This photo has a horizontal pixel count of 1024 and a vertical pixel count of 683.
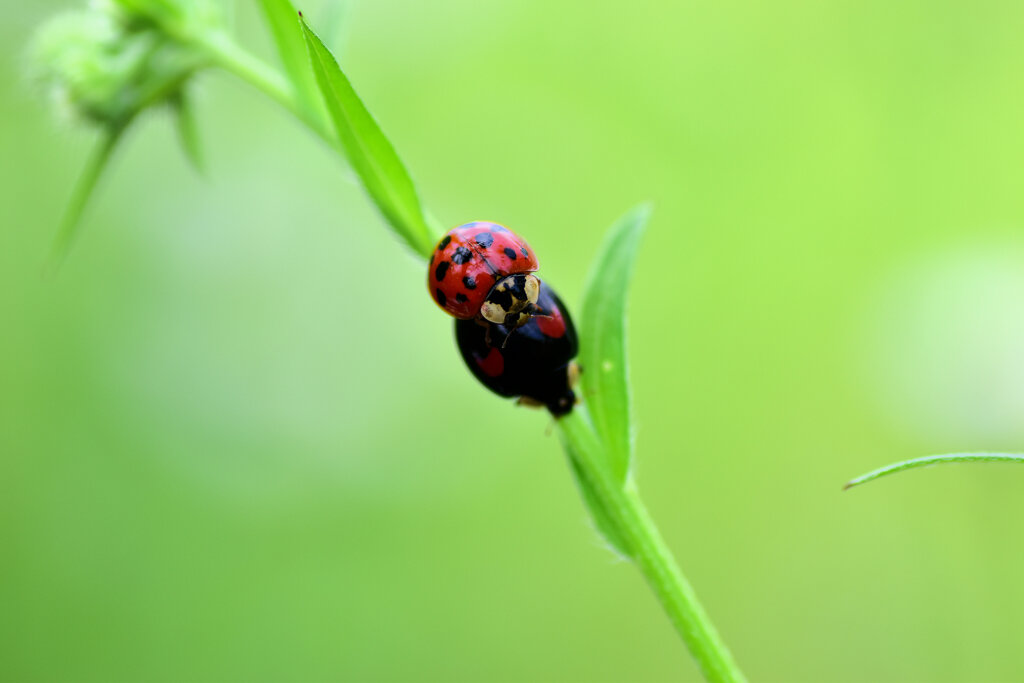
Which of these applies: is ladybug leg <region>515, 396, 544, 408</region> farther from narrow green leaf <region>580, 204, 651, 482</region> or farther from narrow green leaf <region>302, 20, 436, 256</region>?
narrow green leaf <region>302, 20, 436, 256</region>

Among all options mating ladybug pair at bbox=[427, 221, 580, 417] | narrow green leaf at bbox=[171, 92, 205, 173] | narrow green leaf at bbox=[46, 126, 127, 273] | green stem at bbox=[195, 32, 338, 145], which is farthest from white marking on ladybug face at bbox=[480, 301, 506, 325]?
narrow green leaf at bbox=[171, 92, 205, 173]

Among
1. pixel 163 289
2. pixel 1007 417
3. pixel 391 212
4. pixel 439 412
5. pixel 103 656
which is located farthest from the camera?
pixel 163 289

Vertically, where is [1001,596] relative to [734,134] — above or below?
below

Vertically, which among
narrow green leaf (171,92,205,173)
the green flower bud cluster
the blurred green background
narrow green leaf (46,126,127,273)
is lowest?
the blurred green background

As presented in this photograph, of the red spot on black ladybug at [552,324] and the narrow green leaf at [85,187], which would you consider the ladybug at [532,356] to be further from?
the narrow green leaf at [85,187]

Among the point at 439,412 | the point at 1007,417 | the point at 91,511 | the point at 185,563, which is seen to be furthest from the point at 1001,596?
the point at 91,511

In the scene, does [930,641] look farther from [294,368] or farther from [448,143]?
[448,143]
